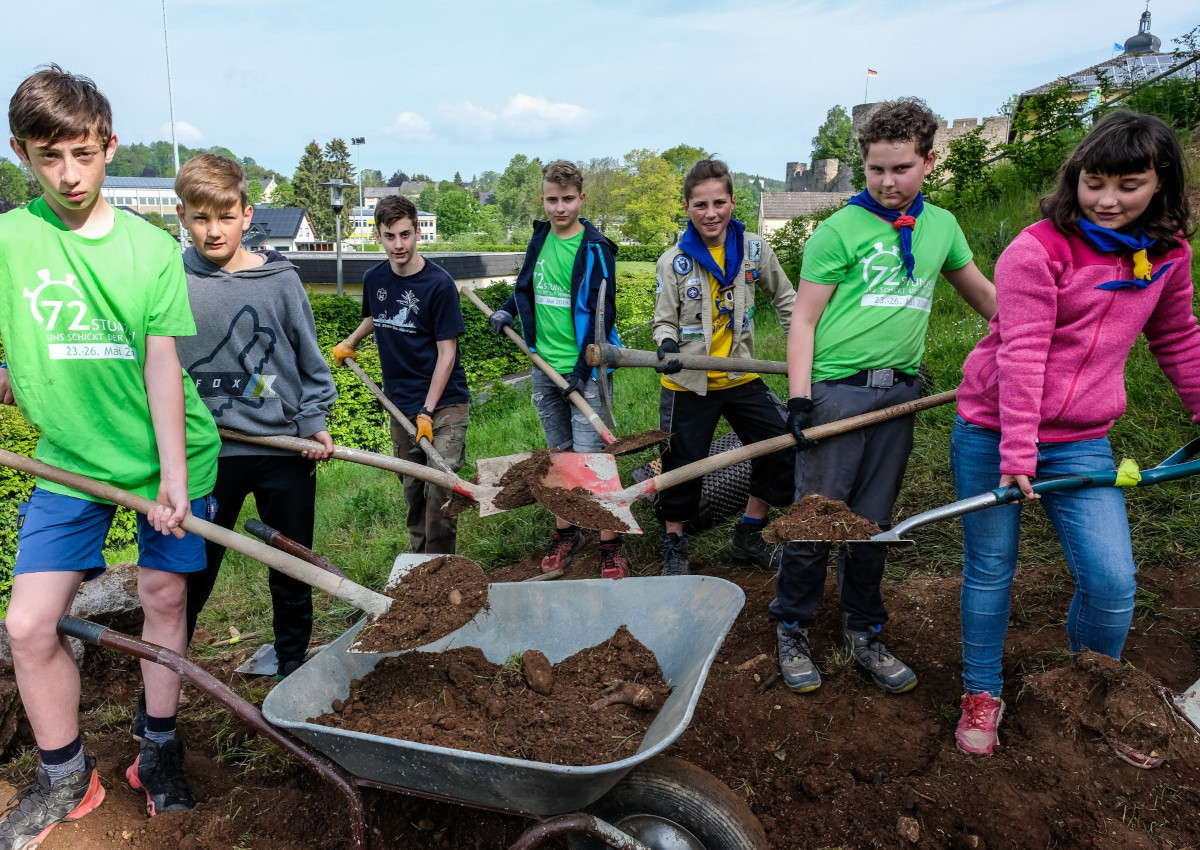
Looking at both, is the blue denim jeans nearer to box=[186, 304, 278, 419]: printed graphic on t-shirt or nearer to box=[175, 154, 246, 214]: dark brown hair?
box=[186, 304, 278, 419]: printed graphic on t-shirt

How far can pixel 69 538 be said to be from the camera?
7.54 ft

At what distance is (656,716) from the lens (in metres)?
2.26

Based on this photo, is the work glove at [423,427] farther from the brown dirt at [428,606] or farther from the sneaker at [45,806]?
the sneaker at [45,806]

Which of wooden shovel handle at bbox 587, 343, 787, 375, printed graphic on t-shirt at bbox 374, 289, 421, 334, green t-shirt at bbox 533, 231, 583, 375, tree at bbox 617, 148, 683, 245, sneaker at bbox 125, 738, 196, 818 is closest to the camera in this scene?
sneaker at bbox 125, 738, 196, 818

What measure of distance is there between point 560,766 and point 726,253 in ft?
8.22

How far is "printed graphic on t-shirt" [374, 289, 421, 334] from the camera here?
13.4 feet

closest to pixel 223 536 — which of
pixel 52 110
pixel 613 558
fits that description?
pixel 52 110

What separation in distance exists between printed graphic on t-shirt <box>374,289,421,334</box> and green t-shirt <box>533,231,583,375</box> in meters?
0.68

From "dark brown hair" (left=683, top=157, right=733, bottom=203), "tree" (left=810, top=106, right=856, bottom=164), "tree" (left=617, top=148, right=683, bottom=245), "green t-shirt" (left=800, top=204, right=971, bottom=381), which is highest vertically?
"tree" (left=810, top=106, right=856, bottom=164)

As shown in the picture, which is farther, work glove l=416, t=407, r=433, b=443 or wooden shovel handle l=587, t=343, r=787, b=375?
work glove l=416, t=407, r=433, b=443

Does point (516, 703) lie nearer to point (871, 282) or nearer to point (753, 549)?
point (871, 282)

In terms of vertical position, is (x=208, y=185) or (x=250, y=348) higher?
(x=208, y=185)

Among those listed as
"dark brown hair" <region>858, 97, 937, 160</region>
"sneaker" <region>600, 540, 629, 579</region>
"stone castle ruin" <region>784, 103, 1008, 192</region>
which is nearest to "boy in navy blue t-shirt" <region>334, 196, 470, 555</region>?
"sneaker" <region>600, 540, 629, 579</region>

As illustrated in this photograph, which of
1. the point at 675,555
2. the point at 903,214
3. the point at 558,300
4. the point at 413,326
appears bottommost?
the point at 675,555
